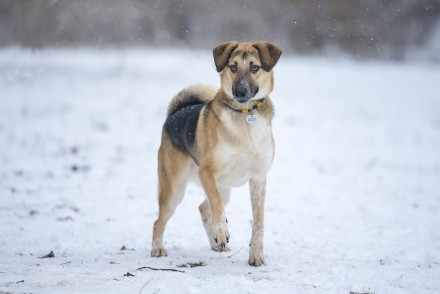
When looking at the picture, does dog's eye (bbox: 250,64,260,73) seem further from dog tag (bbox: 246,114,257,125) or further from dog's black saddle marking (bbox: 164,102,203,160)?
dog's black saddle marking (bbox: 164,102,203,160)

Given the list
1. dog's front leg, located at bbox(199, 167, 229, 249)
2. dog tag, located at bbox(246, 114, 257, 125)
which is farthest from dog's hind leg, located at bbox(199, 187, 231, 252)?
dog tag, located at bbox(246, 114, 257, 125)

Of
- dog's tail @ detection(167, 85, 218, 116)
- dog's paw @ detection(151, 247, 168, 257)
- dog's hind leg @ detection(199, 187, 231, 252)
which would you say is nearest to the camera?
dog's paw @ detection(151, 247, 168, 257)

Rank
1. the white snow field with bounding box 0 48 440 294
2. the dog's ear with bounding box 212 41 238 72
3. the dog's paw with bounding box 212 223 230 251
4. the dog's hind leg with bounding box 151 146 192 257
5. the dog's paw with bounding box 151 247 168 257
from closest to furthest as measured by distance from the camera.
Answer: the white snow field with bounding box 0 48 440 294, the dog's paw with bounding box 212 223 230 251, the dog's ear with bounding box 212 41 238 72, the dog's paw with bounding box 151 247 168 257, the dog's hind leg with bounding box 151 146 192 257

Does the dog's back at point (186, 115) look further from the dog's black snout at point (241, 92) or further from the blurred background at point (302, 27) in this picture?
the blurred background at point (302, 27)

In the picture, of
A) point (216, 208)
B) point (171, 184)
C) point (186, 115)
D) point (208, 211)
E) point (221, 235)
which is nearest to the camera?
point (221, 235)

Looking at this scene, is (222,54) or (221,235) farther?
(222,54)

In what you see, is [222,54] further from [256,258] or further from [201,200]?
[201,200]

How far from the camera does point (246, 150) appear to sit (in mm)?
4684

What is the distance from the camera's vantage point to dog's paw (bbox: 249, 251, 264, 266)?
15.7 ft

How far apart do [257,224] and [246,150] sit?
79 centimetres

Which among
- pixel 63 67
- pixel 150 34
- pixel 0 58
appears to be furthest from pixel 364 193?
pixel 150 34

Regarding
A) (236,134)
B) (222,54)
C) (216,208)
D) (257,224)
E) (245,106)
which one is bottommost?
(257,224)

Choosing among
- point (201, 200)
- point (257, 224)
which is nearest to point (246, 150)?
point (257, 224)

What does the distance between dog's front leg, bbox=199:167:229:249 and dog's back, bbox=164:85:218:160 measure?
0.47 metres
